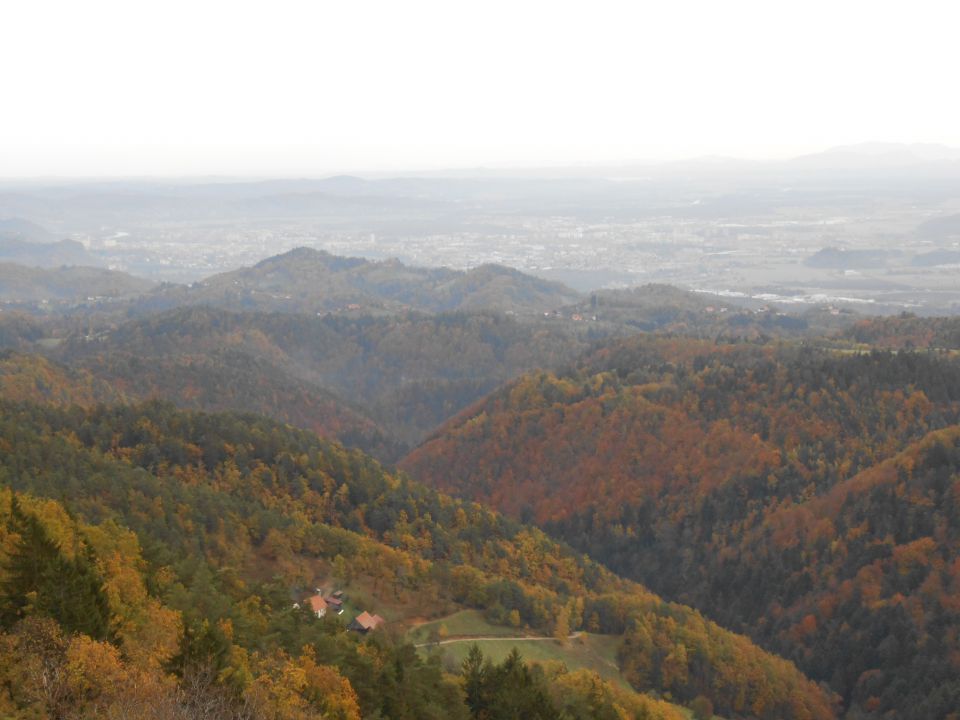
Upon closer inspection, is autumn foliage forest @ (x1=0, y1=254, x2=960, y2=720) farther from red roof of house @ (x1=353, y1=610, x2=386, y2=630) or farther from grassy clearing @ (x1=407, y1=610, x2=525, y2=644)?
red roof of house @ (x1=353, y1=610, x2=386, y2=630)

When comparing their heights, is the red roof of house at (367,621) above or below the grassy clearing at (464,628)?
above

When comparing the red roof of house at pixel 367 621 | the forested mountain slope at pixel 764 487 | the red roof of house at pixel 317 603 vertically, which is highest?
the red roof of house at pixel 317 603

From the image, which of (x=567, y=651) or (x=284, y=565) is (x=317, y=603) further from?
(x=567, y=651)

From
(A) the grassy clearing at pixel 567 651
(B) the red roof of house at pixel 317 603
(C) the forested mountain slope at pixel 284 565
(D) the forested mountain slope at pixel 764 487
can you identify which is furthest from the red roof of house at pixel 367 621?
(D) the forested mountain slope at pixel 764 487

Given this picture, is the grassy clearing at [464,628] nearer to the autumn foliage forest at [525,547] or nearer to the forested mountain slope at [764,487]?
the autumn foliage forest at [525,547]

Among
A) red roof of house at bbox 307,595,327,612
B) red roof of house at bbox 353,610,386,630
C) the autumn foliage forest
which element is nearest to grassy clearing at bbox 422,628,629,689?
the autumn foliage forest

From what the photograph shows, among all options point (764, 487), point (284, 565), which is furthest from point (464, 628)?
point (764, 487)

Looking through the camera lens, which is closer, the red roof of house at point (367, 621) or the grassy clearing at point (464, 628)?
the red roof of house at point (367, 621)
